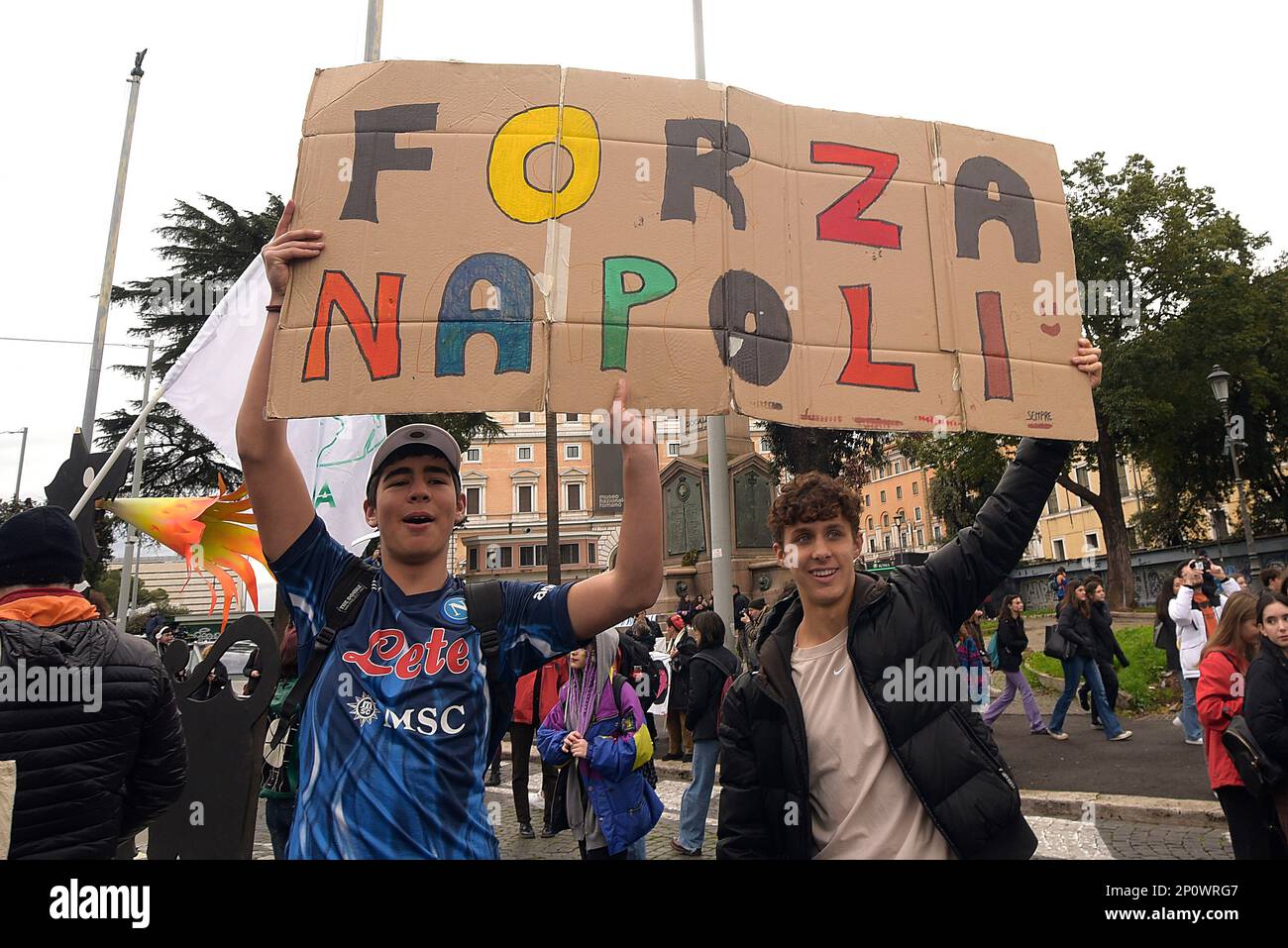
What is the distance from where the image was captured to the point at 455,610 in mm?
2338

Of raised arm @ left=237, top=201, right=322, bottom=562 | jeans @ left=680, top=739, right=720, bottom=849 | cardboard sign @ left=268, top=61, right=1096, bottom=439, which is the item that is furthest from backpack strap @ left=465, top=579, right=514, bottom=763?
jeans @ left=680, top=739, right=720, bottom=849

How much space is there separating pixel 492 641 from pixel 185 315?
1907 cm

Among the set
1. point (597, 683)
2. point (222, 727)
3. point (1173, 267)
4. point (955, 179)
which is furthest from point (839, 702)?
point (1173, 267)

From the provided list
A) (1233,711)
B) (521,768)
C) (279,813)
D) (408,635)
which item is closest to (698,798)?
(521,768)

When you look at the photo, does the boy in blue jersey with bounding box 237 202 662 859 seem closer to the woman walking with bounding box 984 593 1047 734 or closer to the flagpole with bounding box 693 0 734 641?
the flagpole with bounding box 693 0 734 641

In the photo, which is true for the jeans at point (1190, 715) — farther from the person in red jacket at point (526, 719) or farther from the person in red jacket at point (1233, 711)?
the person in red jacket at point (526, 719)

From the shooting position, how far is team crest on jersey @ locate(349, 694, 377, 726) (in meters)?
2.15

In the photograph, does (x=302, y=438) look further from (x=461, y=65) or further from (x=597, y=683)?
(x=461, y=65)

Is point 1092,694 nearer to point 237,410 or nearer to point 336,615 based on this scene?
point 237,410

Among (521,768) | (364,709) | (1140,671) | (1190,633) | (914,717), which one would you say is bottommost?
(521,768)

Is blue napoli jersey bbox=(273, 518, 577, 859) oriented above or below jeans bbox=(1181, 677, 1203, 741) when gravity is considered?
above

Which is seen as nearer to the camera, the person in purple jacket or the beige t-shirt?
the beige t-shirt

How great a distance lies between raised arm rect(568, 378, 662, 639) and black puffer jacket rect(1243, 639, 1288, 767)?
3.66 m

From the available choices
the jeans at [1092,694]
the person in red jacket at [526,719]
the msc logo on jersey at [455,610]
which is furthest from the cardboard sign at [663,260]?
the jeans at [1092,694]
